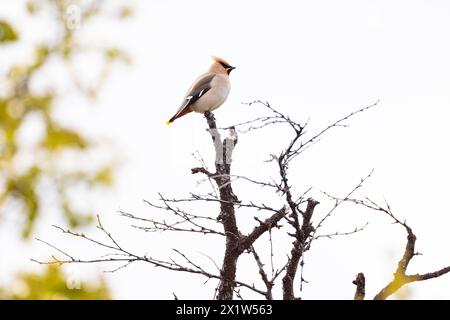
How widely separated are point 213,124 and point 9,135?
4.84 m

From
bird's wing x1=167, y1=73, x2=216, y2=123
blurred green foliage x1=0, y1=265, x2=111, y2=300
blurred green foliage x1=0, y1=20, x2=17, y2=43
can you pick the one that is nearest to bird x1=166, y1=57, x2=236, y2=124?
bird's wing x1=167, y1=73, x2=216, y2=123

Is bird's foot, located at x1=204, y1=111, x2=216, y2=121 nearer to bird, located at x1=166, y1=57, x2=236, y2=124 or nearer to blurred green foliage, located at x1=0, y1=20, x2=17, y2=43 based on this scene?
bird, located at x1=166, y1=57, x2=236, y2=124

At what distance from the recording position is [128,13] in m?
4.00

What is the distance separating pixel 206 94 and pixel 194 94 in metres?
0.17

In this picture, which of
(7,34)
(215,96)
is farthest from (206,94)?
(7,34)

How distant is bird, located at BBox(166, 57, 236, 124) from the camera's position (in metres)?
8.95

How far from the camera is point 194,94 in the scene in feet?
29.9

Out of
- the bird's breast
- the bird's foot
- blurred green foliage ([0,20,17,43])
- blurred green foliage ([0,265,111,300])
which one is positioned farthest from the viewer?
the bird's breast

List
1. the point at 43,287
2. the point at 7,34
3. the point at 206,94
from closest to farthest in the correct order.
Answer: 1. the point at 43,287
2. the point at 7,34
3. the point at 206,94

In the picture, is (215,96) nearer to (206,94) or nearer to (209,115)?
(206,94)

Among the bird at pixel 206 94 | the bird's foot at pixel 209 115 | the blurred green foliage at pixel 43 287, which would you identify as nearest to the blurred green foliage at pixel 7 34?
the blurred green foliage at pixel 43 287

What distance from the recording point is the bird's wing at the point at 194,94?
8992 mm

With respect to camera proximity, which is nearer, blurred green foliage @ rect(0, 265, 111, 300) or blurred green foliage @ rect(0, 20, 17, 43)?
blurred green foliage @ rect(0, 265, 111, 300)
